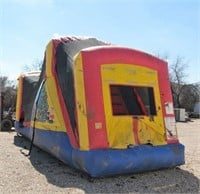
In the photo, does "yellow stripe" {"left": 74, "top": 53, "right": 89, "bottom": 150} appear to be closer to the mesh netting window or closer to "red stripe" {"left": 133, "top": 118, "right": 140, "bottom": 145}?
the mesh netting window

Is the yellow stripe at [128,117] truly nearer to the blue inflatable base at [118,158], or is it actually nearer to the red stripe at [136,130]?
the red stripe at [136,130]

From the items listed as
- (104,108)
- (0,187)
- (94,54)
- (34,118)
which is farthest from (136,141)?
(34,118)

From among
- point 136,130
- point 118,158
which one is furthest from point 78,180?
point 136,130

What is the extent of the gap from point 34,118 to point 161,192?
478cm

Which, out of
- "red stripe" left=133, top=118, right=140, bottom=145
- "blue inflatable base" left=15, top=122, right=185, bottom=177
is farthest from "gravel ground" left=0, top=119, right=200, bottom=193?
"red stripe" left=133, top=118, right=140, bottom=145

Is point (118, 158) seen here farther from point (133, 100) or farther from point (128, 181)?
point (133, 100)

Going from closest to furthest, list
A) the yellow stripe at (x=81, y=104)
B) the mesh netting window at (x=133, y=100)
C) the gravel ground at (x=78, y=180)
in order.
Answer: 1. the gravel ground at (x=78, y=180)
2. the yellow stripe at (x=81, y=104)
3. the mesh netting window at (x=133, y=100)

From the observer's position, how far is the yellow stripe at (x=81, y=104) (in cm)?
636

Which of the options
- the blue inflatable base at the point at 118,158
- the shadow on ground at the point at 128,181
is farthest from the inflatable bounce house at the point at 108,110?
the shadow on ground at the point at 128,181

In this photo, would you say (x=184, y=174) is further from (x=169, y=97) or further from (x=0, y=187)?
(x=0, y=187)

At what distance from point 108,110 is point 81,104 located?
54cm

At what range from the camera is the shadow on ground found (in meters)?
5.75

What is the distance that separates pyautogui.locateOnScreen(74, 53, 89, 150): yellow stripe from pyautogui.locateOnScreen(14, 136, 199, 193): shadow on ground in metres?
0.63

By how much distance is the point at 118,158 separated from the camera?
6.25 m
